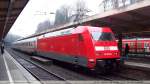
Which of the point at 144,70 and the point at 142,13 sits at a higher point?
the point at 142,13

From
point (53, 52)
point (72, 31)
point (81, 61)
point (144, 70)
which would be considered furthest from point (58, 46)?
point (144, 70)

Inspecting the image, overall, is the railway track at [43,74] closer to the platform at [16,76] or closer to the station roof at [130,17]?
the platform at [16,76]

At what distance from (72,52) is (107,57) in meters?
2.92

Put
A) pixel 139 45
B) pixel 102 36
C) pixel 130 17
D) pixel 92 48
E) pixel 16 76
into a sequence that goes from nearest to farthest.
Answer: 1. pixel 92 48
2. pixel 16 76
3. pixel 102 36
4. pixel 130 17
5. pixel 139 45

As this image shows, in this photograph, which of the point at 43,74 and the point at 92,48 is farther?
the point at 43,74

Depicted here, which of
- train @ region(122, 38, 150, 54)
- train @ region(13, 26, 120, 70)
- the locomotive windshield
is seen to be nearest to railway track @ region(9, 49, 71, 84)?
train @ region(13, 26, 120, 70)

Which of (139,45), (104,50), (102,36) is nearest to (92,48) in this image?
(104,50)

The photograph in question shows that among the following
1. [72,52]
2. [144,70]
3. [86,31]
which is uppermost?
[86,31]

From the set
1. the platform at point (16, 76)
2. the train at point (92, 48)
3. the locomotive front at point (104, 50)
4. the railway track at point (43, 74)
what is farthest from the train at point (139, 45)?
the locomotive front at point (104, 50)

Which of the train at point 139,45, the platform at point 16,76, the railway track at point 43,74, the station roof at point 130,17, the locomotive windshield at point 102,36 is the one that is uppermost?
the station roof at point 130,17

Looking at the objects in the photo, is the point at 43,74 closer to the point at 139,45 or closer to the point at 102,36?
the point at 102,36

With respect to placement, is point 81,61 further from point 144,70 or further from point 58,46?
point 58,46

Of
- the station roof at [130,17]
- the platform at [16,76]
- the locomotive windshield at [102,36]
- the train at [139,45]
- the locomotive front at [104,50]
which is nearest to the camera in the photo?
the platform at [16,76]

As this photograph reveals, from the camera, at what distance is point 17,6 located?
1969 centimetres
